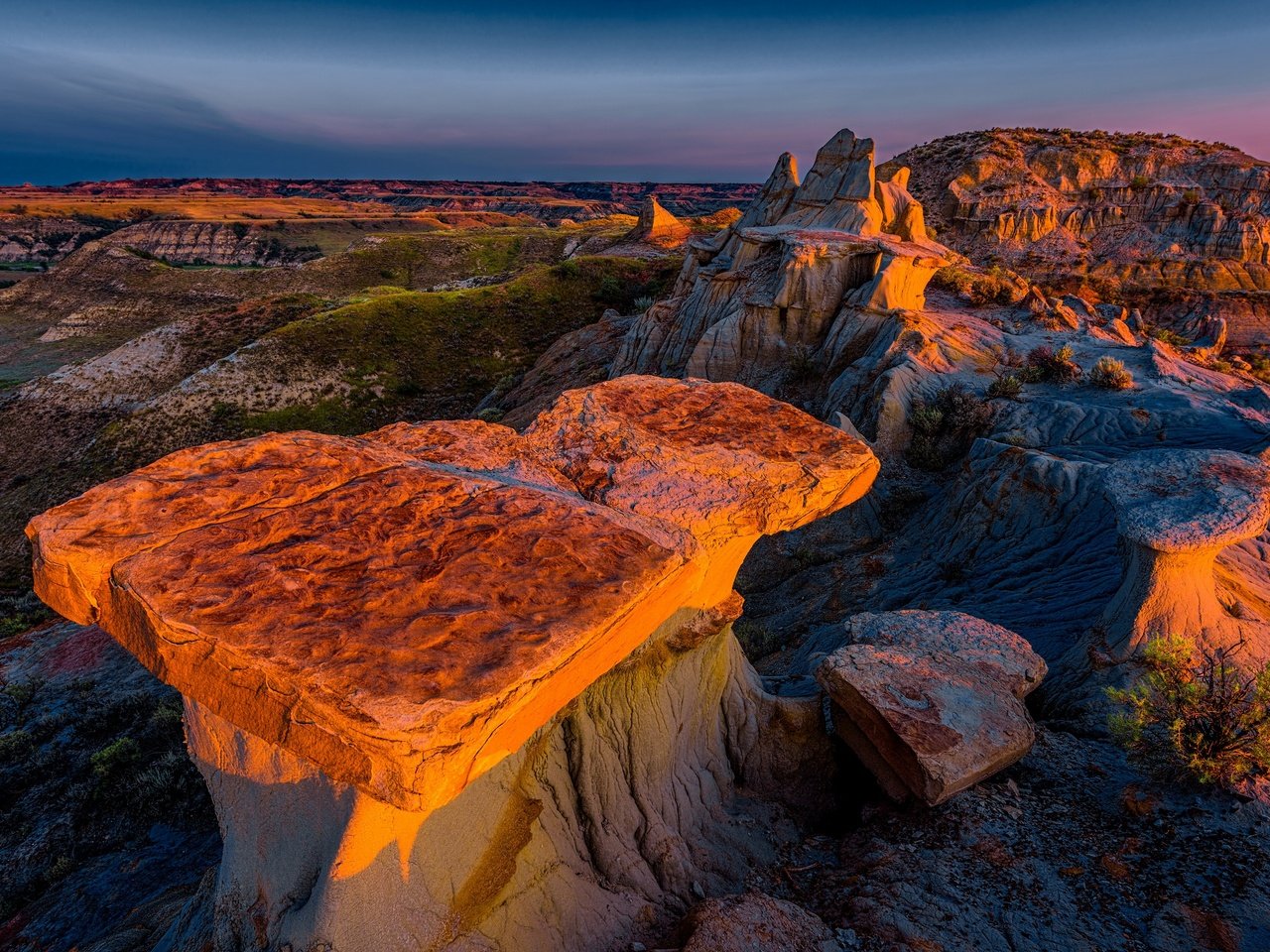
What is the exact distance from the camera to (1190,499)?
8289mm

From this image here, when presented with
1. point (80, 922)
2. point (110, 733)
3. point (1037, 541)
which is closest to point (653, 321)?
point (1037, 541)

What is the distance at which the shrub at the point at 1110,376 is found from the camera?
1622cm

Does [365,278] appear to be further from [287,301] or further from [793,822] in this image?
[793,822]

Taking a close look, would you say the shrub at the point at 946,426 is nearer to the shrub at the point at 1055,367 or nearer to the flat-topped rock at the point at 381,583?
the shrub at the point at 1055,367

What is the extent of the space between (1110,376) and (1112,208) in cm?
4754

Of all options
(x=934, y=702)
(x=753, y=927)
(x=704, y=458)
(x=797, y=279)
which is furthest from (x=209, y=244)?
(x=753, y=927)

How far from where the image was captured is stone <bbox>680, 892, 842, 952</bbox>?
16.9ft

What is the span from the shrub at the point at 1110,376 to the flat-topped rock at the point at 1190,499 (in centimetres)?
825

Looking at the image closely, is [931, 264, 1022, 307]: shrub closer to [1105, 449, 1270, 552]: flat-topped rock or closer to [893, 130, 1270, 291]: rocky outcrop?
[1105, 449, 1270, 552]: flat-topped rock

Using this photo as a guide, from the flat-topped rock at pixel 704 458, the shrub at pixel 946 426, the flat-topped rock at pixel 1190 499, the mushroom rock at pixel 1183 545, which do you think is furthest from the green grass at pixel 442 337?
the mushroom rock at pixel 1183 545

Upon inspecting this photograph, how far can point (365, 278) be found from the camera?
7706 cm

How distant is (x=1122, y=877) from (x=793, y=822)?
3212 millimetres

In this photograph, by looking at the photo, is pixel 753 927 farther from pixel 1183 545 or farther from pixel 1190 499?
pixel 1190 499

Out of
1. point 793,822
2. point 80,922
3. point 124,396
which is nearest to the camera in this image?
point 793,822
